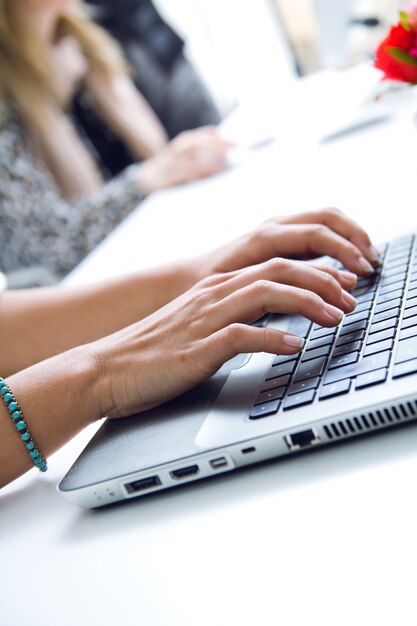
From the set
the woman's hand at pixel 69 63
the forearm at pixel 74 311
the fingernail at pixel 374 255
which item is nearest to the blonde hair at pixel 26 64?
the woman's hand at pixel 69 63

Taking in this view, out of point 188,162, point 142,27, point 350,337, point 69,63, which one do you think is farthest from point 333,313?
point 142,27

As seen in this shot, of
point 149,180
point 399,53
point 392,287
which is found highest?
point 399,53

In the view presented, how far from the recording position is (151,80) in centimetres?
290

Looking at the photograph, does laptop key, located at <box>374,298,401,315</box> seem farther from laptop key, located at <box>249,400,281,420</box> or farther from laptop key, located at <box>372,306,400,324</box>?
laptop key, located at <box>249,400,281,420</box>

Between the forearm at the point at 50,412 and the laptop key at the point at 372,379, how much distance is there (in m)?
0.23

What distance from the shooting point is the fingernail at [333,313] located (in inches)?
22.0

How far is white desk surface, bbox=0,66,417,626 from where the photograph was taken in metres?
0.37

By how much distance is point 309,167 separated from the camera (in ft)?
4.32

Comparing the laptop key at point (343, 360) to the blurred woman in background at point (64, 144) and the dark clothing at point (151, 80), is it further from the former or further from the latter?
the dark clothing at point (151, 80)

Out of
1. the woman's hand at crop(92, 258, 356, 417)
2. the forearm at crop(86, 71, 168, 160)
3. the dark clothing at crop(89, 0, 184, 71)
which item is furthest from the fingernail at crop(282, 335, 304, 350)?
the dark clothing at crop(89, 0, 184, 71)

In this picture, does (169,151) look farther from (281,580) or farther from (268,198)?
(281,580)

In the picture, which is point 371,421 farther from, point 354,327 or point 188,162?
point 188,162

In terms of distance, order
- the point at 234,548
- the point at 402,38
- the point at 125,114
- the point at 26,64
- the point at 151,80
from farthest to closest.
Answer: the point at 151,80, the point at 125,114, the point at 26,64, the point at 402,38, the point at 234,548

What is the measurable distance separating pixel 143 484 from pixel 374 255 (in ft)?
1.07
